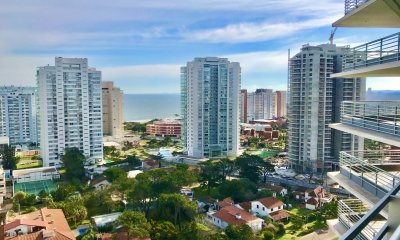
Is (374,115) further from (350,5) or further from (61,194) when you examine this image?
(61,194)

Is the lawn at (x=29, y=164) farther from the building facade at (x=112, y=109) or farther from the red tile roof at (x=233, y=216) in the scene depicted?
the red tile roof at (x=233, y=216)

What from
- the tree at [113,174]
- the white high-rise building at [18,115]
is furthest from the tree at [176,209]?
the white high-rise building at [18,115]

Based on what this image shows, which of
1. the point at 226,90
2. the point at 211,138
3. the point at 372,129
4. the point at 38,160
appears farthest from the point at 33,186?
the point at 372,129

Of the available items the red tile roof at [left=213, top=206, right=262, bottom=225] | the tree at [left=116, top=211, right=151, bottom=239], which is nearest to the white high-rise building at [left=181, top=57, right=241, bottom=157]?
the red tile roof at [left=213, top=206, right=262, bottom=225]

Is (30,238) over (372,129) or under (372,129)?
under

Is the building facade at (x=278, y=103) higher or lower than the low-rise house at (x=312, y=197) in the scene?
higher

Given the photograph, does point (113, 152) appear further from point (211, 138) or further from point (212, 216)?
point (212, 216)

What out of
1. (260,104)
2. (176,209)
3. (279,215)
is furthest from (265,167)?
(260,104)
